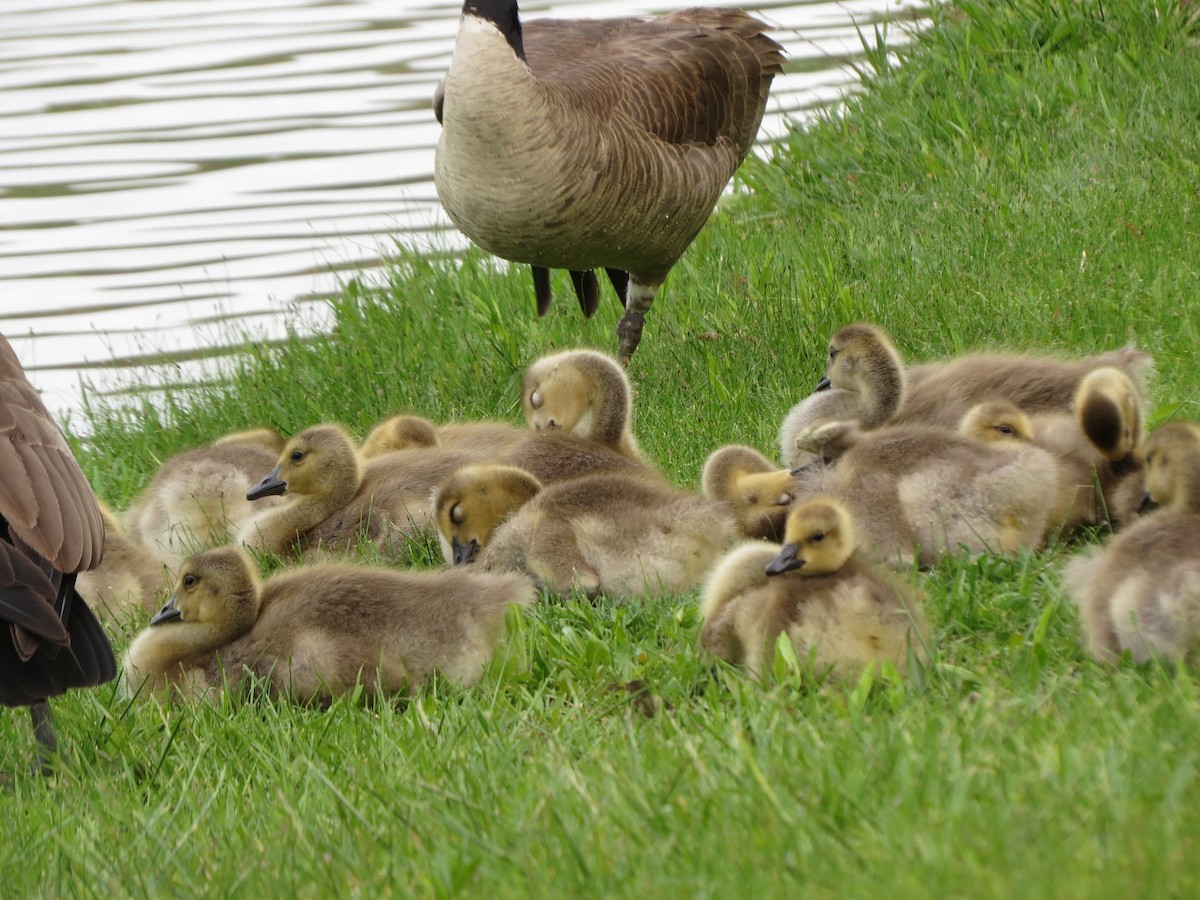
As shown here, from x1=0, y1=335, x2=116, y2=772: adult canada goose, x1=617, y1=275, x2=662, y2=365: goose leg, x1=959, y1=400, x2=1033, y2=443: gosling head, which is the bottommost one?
x1=617, y1=275, x2=662, y2=365: goose leg

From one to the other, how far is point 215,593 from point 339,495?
132 centimetres

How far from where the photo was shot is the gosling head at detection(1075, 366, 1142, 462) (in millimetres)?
4852

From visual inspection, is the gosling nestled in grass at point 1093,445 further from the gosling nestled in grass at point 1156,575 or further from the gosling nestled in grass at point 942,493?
the gosling nestled in grass at point 1156,575

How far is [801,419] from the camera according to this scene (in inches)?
238

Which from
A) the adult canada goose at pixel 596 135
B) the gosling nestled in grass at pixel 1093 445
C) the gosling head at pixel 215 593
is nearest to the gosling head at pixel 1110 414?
the gosling nestled in grass at pixel 1093 445

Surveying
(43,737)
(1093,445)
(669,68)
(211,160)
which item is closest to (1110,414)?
(1093,445)

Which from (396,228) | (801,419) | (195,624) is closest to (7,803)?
(195,624)

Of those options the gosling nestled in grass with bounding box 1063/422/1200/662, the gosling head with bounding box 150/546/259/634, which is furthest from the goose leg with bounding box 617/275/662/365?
the gosling nestled in grass with bounding box 1063/422/1200/662

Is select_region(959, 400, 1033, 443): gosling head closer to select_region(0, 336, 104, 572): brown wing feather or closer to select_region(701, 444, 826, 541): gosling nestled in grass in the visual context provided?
select_region(701, 444, 826, 541): gosling nestled in grass

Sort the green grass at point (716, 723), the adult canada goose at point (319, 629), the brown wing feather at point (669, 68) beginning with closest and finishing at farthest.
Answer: the green grass at point (716, 723)
the adult canada goose at point (319, 629)
the brown wing feather at point (669, 68)

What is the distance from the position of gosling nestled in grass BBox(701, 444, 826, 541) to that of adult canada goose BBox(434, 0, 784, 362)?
2.72 meters

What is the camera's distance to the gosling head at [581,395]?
6223 millimetres

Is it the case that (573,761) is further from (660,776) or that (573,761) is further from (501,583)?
(501,583)

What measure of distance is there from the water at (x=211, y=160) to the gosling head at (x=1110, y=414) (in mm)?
5203
